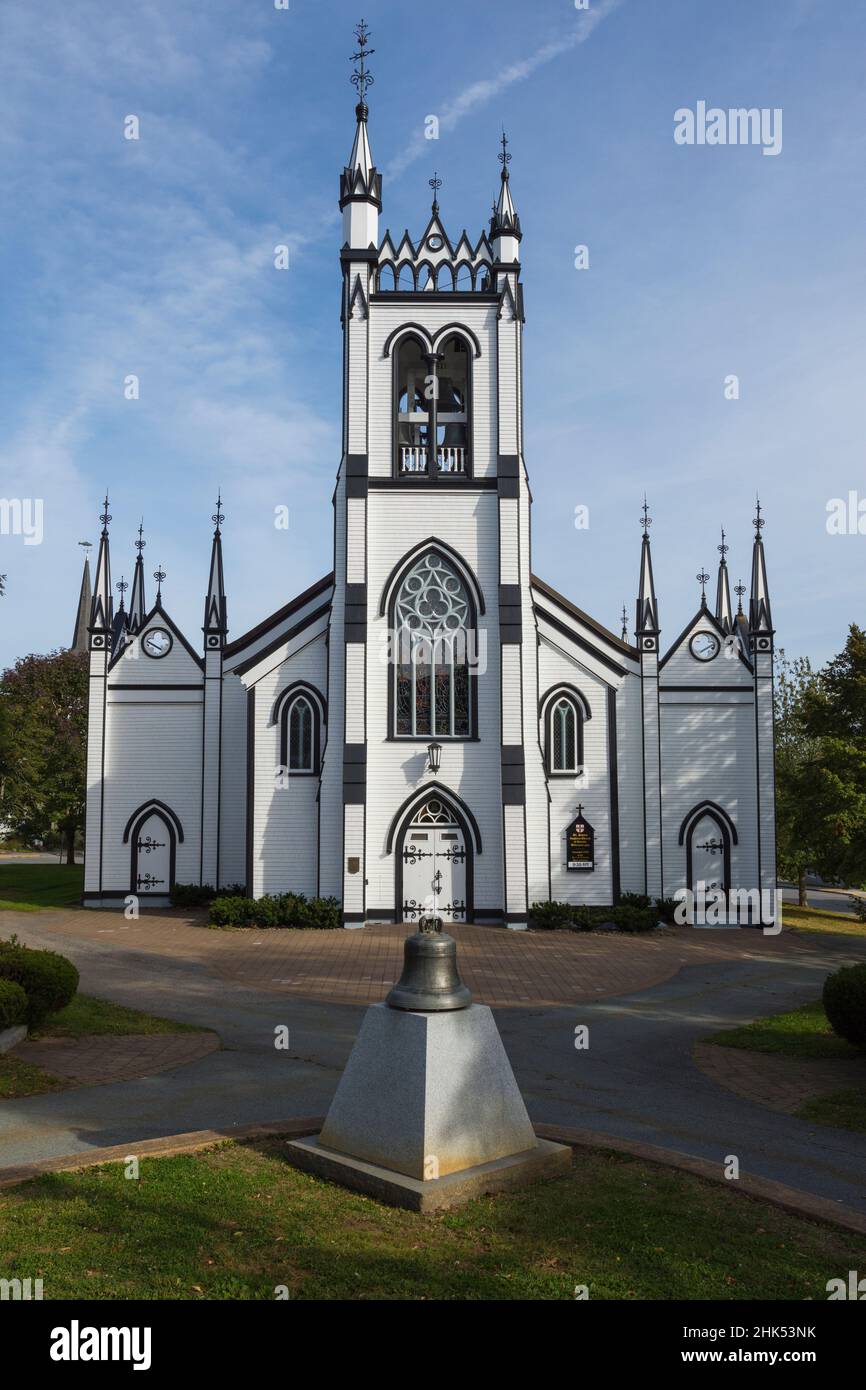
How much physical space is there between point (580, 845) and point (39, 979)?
714 inches

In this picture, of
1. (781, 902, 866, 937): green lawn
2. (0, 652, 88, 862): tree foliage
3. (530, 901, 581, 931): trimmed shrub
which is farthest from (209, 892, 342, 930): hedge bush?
(781, 902, 866, 937): green lawn

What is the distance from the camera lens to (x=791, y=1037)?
13.5 m

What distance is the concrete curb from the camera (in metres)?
7.10

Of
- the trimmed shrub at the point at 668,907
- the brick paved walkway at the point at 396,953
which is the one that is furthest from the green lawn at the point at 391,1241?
the trimmed shrub at the point at 668,907

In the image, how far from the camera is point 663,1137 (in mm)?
9094

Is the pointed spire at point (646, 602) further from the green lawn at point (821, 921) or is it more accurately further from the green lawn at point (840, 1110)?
the green lawn at point (840, 1110)

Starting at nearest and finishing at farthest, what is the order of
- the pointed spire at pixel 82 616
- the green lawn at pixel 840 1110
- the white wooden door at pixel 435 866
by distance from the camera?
the green lawn at pixel 840 1110, the white wooden door at pixel 435 866, the pointed spire at pixel 82 616

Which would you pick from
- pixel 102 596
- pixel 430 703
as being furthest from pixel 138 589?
pixel 430 703

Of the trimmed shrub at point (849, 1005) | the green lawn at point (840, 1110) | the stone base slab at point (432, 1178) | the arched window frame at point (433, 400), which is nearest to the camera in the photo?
the stone base slab at point (432, 1178)

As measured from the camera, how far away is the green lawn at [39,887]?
3031 cm

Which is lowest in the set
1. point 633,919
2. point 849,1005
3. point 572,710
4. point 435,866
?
point 633,919

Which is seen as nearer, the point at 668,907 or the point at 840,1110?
the point at 840,1110

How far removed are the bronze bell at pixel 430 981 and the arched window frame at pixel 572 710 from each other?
21189 mm

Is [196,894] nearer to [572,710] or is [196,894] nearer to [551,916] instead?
[551,916]
